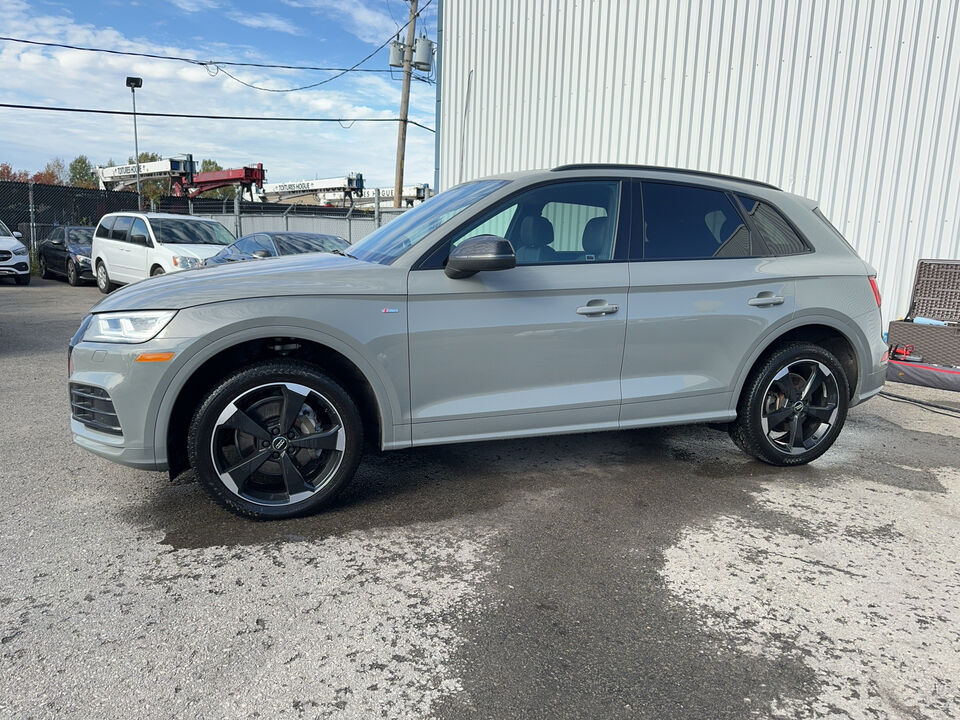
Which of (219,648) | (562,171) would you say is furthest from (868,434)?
(219,648)

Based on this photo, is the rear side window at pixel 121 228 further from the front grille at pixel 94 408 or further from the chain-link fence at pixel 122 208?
the front grille at pixel 94 408

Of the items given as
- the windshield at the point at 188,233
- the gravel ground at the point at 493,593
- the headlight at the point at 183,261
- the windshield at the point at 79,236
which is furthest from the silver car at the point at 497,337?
the windshield at the point at 79,236

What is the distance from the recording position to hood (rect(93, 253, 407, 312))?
125 inches

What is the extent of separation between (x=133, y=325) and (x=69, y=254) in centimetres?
1680

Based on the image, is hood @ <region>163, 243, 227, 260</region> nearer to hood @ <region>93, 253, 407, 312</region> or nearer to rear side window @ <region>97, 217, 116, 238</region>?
rear side window @ <region>97, 217, 116, 238</region>

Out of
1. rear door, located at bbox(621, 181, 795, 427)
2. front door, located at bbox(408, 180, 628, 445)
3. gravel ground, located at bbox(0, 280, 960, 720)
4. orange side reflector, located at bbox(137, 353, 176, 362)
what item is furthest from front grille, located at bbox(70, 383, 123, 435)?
rear door, located at bbox(621, 181, 795, 427)

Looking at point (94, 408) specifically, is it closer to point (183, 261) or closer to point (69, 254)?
point (183, 261)

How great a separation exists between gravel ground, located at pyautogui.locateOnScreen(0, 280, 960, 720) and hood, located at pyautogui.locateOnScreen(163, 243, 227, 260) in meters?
8.94

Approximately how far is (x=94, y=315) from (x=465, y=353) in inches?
70.4

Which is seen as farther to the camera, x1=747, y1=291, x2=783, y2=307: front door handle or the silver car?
x1=747, y1=291, x2=783, y2=307: front door handle

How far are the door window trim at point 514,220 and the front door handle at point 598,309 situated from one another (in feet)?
0.80

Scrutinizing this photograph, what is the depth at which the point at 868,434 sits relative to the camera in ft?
17.3

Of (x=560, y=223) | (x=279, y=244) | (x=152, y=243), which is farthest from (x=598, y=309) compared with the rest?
(x=152, y=243)

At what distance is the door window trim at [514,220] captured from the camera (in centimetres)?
344
